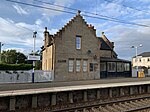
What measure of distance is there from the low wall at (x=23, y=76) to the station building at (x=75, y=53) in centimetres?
128

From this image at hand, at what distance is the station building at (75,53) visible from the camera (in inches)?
1144

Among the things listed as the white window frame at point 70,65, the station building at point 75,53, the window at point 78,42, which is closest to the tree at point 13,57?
the station building at point 75,53

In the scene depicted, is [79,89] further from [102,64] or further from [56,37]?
[102,64]

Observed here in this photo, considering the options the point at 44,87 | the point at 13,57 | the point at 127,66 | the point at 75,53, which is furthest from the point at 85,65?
the point at 13,57

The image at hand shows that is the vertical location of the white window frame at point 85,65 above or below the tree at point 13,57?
below

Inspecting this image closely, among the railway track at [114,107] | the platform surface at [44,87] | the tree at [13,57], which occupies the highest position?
the tree at [13,57]

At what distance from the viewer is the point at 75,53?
100 ft

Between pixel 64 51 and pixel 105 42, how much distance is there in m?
15.6

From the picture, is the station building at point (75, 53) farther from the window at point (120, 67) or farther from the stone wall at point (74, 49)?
the window at point (120, 67)

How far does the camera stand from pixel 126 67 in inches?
1527

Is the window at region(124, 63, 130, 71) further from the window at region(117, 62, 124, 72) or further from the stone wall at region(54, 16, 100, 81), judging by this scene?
the stone wall at region(54, 16, 100, 81)

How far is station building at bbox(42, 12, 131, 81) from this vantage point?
1144 inches

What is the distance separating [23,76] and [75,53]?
8.69 m

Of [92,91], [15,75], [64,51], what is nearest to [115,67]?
[64,51]
